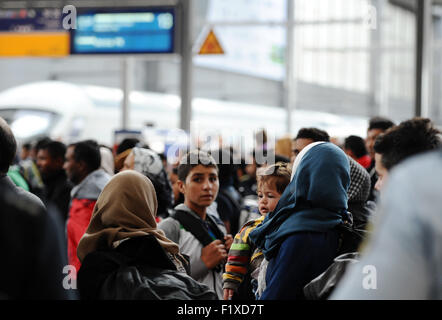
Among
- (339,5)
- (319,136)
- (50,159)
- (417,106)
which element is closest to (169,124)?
(417,106)

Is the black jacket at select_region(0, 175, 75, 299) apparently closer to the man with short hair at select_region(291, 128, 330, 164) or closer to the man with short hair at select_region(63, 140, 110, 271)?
the man with short hair at select_region(63, 140, 110, 271)

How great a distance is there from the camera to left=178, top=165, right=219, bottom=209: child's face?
3.35 m

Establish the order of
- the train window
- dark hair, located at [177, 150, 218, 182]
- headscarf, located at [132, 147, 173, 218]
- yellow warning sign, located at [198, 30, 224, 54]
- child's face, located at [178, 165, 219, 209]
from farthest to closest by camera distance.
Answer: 1. the train window
2. yellow warning sign, located at [198, 30, 224, 54]
3. headscarf, located at [132, 147, 173, 218]
4. dark hair, located at [177, 150, 218, 182]
5. child's face, located at [178, 165, 219, 209]

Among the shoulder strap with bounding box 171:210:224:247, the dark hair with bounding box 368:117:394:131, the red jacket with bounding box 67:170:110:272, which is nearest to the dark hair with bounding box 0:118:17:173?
the shoulder strap with bounding box 171:210:224:247

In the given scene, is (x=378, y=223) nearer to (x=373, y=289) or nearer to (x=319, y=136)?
(x=373, y=289)

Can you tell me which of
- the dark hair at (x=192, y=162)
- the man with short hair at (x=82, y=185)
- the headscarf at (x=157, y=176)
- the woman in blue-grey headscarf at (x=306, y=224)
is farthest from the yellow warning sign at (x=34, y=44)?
the woman in blue-grey headscarf at (x=306, y=224)

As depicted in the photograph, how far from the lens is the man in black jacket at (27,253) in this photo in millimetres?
1282

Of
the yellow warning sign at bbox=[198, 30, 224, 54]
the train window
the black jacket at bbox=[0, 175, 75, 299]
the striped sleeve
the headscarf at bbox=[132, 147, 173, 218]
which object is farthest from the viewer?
the train window

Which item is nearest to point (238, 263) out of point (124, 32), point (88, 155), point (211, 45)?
point (88, 155)

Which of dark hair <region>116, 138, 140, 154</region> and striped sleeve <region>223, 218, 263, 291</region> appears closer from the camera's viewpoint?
striped sleeve <region>223, 218, 263, 291</region>

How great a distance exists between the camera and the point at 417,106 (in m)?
7.45

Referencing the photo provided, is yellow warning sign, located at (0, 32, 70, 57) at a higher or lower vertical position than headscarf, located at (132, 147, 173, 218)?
higher

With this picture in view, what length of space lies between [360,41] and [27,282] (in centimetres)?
4566

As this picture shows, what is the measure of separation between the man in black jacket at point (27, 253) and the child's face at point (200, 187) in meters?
1.93
